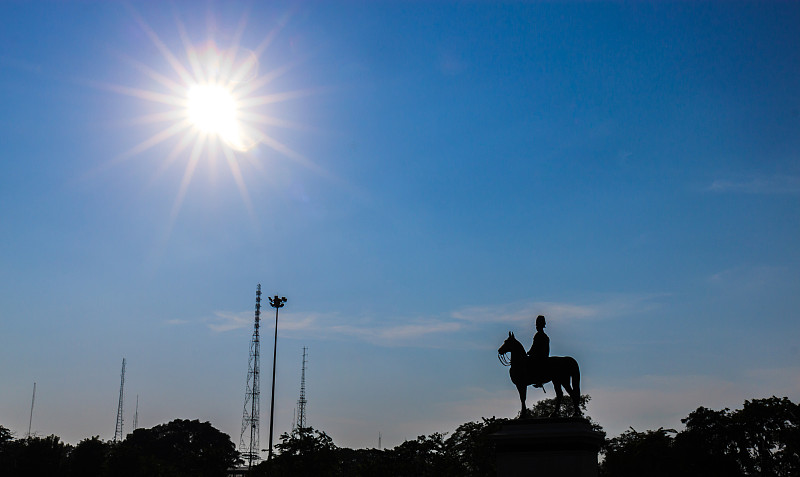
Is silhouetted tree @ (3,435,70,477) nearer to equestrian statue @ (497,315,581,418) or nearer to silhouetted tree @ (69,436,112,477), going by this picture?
silhouetted tree @ (69,436,112,477)

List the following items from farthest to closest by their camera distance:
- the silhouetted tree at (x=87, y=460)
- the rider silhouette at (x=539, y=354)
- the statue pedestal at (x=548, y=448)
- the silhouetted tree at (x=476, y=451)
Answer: the silhouetted tree at (x=87, y=460) < the silhouetted tree at (x=476, y=451) < the rider silhouette at (x=539, y=354) < the statue pedestal at (x=548, y=448)

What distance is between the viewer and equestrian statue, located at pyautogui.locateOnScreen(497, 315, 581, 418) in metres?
22.3

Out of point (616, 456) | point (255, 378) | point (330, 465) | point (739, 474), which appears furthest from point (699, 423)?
point (255, 378)

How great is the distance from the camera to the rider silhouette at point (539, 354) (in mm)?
22578

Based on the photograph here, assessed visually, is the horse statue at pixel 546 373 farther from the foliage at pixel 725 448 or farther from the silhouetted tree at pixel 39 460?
the silhouetted tree at pixel 39 460

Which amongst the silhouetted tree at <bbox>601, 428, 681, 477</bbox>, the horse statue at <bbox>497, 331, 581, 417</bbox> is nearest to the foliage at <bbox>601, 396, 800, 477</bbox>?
the silhouetted tree at <bbox>601, 428, 681, 477</bbox>

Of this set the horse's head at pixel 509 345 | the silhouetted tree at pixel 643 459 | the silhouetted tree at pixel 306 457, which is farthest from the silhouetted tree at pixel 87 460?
the horse's head at pixel 509 345

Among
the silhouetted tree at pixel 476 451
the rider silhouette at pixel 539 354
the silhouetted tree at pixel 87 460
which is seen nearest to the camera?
the rider silhouette at pixel 539 354

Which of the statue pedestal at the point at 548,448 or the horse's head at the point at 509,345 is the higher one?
the horse's head at the point at 509,345

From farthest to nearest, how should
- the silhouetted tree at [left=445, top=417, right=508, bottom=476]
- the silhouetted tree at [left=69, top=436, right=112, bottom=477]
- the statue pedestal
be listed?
1. the silhouetted tree at [left=69, top=436, right=112, bottom=477]
2. the silhouetted tree at [left=445, top=417, right=508, bottom=476]
3. the statue pedestal

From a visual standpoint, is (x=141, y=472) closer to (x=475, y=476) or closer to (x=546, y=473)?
(x=475, y=476)

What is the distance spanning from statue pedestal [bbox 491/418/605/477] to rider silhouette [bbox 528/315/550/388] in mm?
1509

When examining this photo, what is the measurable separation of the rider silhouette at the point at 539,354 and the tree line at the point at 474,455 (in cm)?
3284

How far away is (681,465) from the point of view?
60969mm
